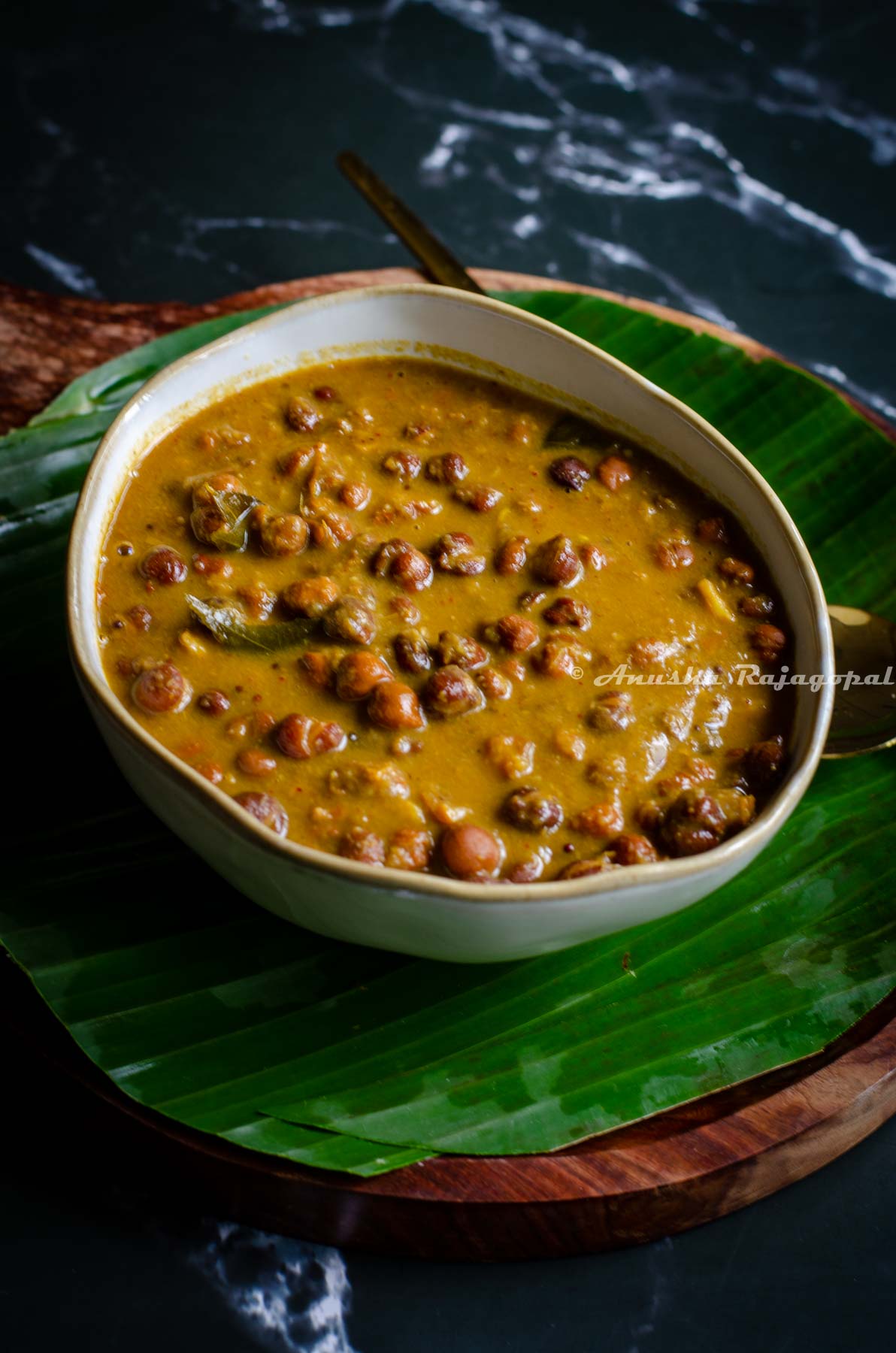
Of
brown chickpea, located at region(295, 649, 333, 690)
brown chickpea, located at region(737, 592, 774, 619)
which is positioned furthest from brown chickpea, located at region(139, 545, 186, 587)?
brown chickpea, located at region(737, 592, 774, 619)

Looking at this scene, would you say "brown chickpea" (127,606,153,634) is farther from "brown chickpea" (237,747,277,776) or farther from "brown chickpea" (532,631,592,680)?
"brown chickpea" (532,631,592,680)

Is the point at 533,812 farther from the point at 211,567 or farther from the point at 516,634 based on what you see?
the point at 211,567

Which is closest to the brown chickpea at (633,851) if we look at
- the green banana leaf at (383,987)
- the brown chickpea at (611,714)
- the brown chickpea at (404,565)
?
the brown chickpea at (611,714)

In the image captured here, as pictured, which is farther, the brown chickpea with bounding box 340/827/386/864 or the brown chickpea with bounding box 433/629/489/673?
the brown chickpea with bounding box 433/629/489/673

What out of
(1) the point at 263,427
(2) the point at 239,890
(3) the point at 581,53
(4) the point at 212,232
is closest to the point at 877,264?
(3) the point at 581,53

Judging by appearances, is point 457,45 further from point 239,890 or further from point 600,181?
point 239,890

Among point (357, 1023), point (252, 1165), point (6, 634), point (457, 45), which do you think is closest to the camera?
point (252, 1165)

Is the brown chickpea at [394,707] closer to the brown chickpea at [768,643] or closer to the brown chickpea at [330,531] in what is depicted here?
the brown chickpea at [330,531]
